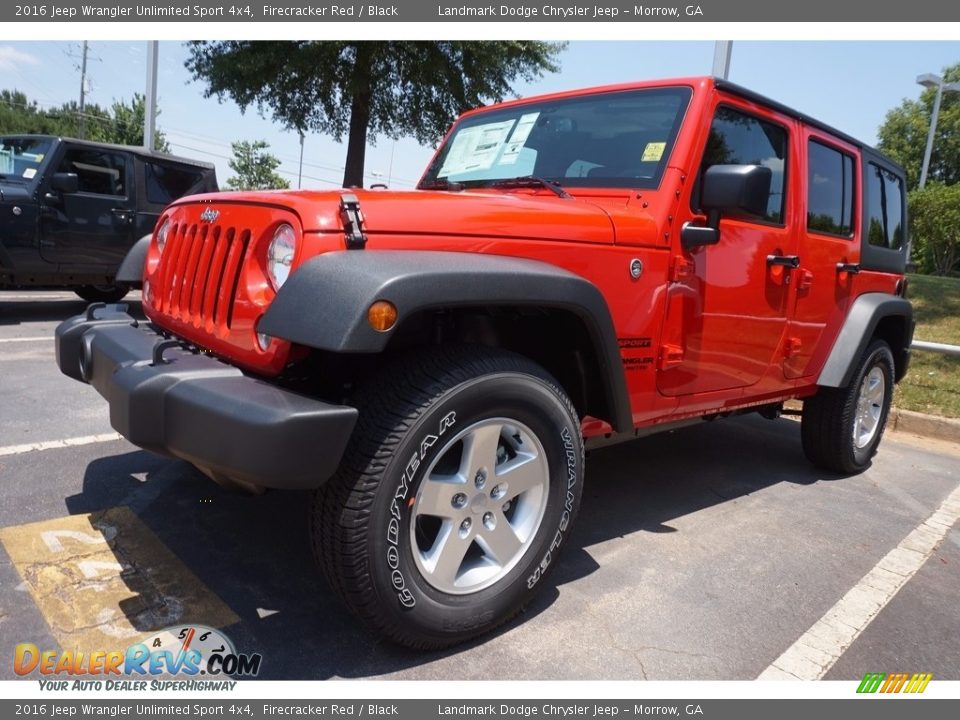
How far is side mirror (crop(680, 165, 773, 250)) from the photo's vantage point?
2.82 meters

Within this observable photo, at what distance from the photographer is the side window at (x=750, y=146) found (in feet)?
10.5

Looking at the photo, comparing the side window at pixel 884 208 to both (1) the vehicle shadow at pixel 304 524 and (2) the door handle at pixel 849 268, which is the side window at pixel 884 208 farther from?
(1) the vehicle shadow at pixel 304 524

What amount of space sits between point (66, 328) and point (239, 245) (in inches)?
42.4

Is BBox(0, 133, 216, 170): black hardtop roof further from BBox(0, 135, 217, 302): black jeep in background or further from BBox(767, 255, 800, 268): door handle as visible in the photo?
BBox(767, 255, 800, 268): door handle

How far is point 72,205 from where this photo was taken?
26.6 ft

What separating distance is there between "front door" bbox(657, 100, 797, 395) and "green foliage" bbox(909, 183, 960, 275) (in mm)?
18654

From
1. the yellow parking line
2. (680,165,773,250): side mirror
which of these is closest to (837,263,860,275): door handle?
(680,165,773,250): side mirror

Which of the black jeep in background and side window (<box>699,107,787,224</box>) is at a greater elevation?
side window (<box>699,107,787,224</box>)

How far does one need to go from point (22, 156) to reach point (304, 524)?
7148mm

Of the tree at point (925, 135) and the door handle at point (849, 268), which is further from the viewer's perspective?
the tree at point (925, 135)

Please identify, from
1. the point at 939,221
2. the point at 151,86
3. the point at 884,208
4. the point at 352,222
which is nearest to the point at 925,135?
the point at 939,221

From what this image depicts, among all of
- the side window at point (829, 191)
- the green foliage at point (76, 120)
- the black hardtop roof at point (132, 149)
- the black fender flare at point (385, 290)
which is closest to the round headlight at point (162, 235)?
the black fender flare at point (385, 290)

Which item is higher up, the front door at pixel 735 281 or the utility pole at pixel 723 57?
the utility pole at pixel 723 57

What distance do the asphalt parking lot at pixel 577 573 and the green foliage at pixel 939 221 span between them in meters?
17.7
